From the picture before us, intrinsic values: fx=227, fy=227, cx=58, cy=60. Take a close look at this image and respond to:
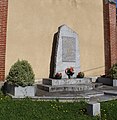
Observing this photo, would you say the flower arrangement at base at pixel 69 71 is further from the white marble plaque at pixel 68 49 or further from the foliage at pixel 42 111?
the foliage at pixel 42 111

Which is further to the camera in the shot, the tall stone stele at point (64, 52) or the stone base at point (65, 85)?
the tall stone stele at point (64, 52)

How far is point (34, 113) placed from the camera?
5.45 metres

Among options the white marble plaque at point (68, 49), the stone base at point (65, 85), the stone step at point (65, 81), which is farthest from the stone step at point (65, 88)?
the white marble plaque at point (68, 49)

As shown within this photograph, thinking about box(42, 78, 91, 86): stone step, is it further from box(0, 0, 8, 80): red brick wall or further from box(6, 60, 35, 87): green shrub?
box(0, 0, 8, 80): red brick wall

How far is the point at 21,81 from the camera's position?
7.56m

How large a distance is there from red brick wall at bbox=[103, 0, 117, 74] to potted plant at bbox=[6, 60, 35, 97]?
6.50 m

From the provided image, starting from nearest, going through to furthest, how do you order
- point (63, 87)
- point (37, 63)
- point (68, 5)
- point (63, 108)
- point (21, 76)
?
point (63, 108) < point (21, 76) < point (63, 87) < point (37, 63) < point (68, 5)

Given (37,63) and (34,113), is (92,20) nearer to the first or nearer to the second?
(37,63)

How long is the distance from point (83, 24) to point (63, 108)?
293 inches

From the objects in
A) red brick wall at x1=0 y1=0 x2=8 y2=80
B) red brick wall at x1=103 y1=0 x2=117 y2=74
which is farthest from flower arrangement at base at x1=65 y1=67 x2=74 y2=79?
red brick wall at x1=103 y1=0 x2=117 y2=74

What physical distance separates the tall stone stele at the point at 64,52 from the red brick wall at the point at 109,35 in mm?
2665

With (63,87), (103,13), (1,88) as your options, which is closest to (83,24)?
(103,13)

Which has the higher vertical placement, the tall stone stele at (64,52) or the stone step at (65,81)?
the tall stone stele at (64,52)

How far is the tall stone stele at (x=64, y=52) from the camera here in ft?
34.9
